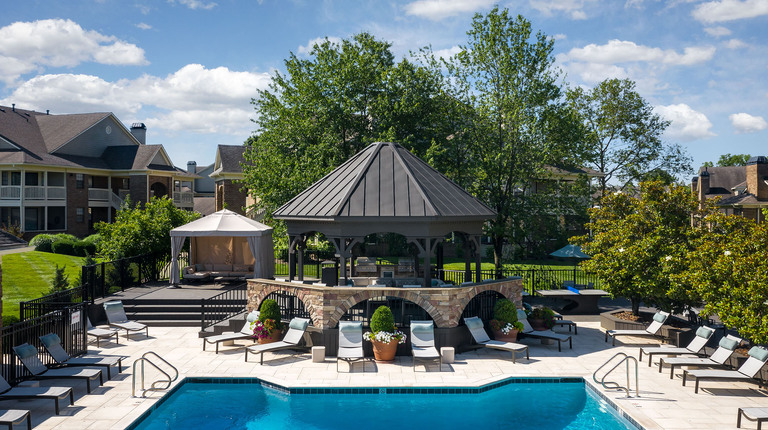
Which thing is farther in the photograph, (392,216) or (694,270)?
(392,216)

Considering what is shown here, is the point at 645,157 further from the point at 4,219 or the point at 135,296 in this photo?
the point at 4,219

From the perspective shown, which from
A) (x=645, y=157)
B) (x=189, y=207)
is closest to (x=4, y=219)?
(x=189, y=207)

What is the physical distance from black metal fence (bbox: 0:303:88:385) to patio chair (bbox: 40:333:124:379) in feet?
1.28

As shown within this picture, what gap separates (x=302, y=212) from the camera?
1725 cm

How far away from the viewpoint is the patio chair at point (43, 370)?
11805 mm

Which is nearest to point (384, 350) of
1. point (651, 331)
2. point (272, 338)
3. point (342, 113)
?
point (272, 338)

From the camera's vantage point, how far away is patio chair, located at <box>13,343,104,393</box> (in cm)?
1180

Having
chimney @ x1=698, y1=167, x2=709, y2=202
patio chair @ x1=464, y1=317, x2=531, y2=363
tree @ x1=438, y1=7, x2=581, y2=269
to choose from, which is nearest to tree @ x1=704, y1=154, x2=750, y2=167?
chimney @ x1=698, y1=167, x2=709, y2=202

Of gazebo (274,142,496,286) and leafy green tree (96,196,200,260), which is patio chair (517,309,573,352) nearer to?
gazebo (274,142,496,286)

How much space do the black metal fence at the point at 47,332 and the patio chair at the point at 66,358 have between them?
389mm

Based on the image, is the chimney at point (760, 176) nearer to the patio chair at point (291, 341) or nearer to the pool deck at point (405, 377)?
the pool deck at point (405, 377)

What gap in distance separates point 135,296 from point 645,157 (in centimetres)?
3568

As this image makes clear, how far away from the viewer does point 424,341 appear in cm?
1488

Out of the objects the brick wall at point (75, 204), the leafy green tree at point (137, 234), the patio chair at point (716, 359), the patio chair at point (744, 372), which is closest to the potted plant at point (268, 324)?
the leafy green tree at point (137, 234)
